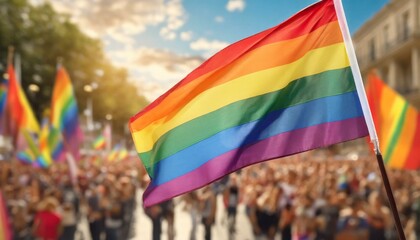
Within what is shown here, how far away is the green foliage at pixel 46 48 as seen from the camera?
1400 inches

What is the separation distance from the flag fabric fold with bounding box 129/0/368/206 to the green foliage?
Result: 107ft

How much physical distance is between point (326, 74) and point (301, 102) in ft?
0.92

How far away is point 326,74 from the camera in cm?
366

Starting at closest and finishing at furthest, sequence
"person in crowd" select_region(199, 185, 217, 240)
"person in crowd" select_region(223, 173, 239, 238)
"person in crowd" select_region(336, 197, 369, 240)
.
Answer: "person in crowd" select_region(336, 197, 369, 240) → "person in crowd" select_region(199, 185, 217, 240) → "person in crowd" select_region(223, 173, 239, 238)

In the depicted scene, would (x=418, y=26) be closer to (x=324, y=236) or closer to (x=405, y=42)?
(x=405, y=42)

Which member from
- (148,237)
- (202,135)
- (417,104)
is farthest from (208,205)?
(417,104)

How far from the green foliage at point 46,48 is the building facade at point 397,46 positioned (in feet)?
86.2

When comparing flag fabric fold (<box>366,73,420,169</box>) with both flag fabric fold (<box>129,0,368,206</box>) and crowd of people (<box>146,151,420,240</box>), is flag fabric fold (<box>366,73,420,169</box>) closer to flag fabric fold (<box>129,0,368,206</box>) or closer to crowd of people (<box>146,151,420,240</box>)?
crowd of people (<box>146,151,420,240</box>)

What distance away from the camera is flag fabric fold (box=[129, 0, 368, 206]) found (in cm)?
357

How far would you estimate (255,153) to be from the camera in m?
3.60

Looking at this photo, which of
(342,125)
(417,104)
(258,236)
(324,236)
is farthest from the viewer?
(417,104)

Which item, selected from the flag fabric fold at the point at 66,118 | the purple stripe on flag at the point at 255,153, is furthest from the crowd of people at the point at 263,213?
the purple stripe on flag at the point at 255,153

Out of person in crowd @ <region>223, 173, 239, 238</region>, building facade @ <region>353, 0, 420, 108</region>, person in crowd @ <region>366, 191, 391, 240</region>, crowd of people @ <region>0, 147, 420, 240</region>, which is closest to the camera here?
person in crowd @ <region>366, 191, 391, 240</region>

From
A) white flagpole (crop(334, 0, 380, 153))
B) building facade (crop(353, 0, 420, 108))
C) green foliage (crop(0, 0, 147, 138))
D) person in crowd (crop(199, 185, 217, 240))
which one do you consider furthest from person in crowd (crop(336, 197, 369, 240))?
building facade (crop(353, 0, 420, 108))
